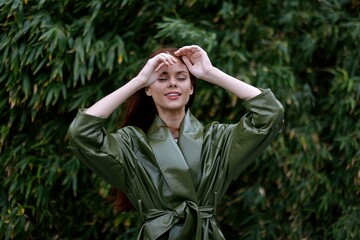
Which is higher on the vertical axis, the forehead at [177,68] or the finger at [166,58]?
the finger at [166,58]

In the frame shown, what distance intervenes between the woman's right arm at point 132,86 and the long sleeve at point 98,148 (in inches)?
2.0

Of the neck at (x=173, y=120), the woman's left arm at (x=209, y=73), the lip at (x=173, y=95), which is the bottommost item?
the neck at (x=173, y=120)

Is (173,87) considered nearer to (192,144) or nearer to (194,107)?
(192,144)

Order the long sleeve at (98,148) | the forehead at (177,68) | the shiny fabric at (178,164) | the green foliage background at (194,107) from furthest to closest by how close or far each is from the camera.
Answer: the green foliage background at (194,107)
the forehead at (177,68)
the shiny fabric at (178,164)
the long sleeve at (98,148)

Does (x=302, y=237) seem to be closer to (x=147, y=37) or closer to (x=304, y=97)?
(x=304, y=97)

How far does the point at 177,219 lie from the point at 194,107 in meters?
1.60

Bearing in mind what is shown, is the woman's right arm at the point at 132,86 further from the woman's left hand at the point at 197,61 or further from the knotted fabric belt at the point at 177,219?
the knotted fabric belt at the point at 177,219

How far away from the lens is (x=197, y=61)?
9.16ft

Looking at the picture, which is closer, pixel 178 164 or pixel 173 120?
pixel 178 164

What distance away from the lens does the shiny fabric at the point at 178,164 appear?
2641mm

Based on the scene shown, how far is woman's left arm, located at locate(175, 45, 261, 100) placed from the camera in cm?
273

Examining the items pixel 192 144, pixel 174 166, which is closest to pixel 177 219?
pixel 174 166

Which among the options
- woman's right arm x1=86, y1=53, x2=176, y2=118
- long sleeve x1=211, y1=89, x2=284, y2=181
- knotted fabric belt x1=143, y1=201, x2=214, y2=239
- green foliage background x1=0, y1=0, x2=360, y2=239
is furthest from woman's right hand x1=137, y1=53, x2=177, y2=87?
green foliage background x1=0, y1=0, x2=360, y2=239

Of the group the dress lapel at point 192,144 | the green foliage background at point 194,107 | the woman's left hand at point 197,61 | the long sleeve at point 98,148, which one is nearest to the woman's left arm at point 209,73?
the woman's left hand at point 197,61
